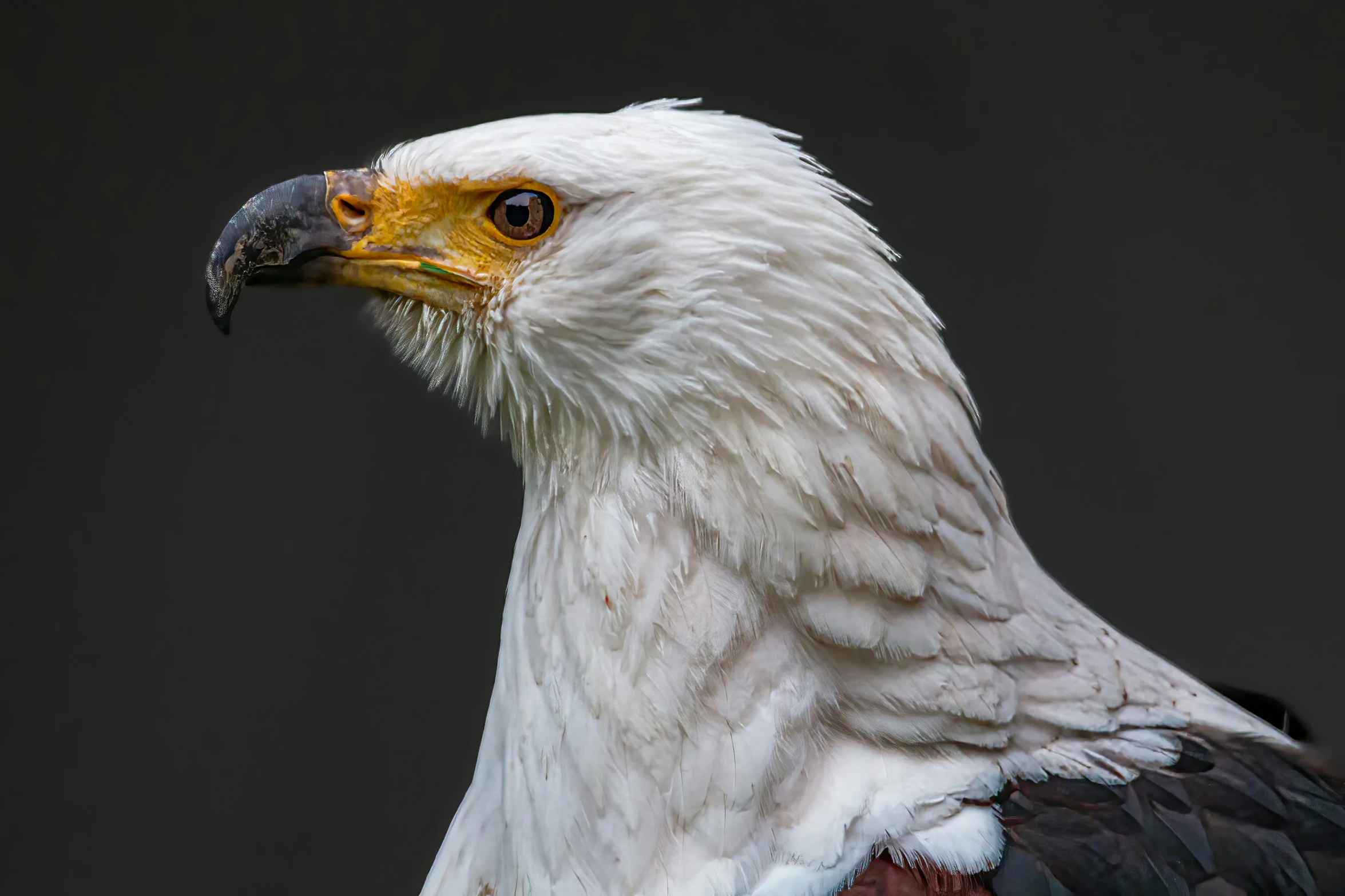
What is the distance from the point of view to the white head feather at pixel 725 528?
1.92 metres

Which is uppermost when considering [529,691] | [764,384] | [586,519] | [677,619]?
[764,384]

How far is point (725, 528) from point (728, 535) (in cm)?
A: 1

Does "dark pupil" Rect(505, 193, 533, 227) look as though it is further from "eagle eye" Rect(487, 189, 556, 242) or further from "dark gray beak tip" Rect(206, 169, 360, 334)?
"dark gray beak tip" Rect(206, 169, 360, 334)

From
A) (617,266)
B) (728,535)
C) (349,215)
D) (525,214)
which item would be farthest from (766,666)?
(349,215)

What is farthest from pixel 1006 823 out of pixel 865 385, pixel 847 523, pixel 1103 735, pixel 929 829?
pixel 865 385

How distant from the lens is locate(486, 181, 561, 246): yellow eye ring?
1.95 m

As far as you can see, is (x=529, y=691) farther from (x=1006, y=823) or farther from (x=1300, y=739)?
(x=1300, y=739)

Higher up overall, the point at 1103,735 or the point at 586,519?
the point at 586,519

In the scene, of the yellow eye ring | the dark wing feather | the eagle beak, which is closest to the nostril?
the eagle beak

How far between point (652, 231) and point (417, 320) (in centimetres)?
46

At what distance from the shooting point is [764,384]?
1.93m

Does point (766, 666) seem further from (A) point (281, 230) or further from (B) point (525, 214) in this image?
(A) point (281, 230)

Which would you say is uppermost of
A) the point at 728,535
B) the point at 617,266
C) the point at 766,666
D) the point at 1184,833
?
the point at 617,266

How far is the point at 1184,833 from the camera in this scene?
209 centimetres
